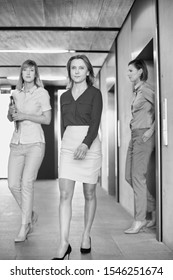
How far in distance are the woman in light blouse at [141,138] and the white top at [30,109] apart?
0.91 meters

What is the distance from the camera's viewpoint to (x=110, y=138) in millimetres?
8281

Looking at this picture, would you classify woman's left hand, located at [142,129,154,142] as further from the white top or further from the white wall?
the white top

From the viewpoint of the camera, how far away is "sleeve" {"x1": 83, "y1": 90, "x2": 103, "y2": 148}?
2939mm

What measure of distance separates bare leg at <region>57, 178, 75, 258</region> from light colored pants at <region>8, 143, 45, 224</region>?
77cm

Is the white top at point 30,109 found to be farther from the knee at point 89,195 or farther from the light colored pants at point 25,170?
the knee at point 89,195

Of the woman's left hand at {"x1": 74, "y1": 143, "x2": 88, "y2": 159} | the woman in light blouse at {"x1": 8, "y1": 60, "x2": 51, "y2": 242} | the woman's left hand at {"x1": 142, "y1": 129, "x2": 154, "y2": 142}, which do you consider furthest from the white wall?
the woman in light blouse at {"x1": 8, "y1": 60, "x2": 51, "y2": 242}

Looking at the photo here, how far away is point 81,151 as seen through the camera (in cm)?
290

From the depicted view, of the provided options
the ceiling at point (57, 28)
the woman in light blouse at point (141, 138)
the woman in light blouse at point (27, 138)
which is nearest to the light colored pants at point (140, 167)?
the woman in light blouse at point (141, 138)

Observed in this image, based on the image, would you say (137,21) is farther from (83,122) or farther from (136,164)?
(83,122)

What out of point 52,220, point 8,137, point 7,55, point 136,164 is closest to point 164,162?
point 136,164

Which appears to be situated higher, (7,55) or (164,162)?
(7,55)

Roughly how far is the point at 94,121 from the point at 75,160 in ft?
0.97

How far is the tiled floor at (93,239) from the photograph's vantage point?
3281 mm
